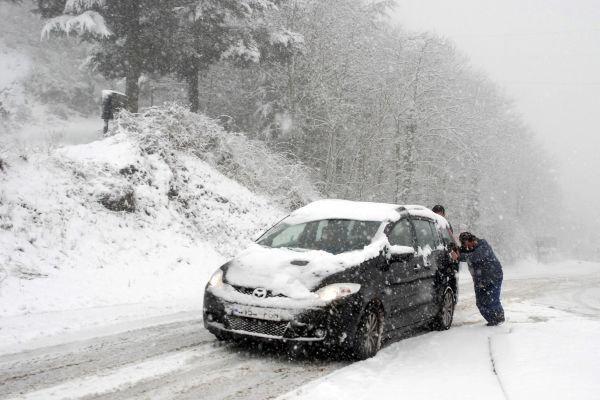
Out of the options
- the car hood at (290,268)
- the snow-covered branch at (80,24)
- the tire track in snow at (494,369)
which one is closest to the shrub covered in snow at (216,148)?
the snow-covered branch at (80,24)

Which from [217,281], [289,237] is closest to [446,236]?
[289,237]

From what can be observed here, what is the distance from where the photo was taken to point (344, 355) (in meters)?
6.51

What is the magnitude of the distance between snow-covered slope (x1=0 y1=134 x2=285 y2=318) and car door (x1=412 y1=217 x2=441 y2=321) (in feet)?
14.5

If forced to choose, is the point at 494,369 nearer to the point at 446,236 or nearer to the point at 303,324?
the point at 303,324

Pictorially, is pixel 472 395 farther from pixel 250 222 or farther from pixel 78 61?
pixel 78 61

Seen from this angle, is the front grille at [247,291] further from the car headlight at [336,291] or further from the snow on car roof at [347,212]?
the snow on car roof at [347,212]

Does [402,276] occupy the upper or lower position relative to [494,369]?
upper

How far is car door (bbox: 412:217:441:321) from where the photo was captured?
26.5 ft

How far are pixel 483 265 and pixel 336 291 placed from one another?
175 inches

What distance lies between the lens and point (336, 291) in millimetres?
6254

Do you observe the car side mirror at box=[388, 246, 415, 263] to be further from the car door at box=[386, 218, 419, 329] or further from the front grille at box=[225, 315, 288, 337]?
the front grille at box=[225, 315, 288, 337]

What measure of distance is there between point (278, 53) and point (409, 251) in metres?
17.1

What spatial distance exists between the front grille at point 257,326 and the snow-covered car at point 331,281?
0.01 metres

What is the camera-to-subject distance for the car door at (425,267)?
806cm
